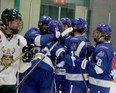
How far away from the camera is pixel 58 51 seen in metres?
3.52

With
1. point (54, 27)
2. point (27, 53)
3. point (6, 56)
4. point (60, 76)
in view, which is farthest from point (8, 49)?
point (60, 76)

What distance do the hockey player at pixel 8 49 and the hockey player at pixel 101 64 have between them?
0.89 metres

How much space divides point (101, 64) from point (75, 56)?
362mm

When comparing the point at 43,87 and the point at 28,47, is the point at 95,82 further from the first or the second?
the point at 28,47

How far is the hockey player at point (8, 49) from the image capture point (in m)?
2.69

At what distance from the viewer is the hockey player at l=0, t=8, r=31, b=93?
2.69 meters

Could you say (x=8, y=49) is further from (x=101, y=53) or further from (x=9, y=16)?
(x=101, y=53)

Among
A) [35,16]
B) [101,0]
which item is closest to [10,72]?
[35,16]

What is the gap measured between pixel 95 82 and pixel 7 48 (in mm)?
1115

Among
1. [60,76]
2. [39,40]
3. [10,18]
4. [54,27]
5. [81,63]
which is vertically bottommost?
[60,76]

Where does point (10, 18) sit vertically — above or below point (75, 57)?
above

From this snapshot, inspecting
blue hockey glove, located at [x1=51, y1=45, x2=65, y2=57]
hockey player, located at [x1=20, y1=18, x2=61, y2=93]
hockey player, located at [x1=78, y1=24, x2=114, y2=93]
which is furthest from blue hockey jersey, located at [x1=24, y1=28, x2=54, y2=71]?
hockey player, located at [x1=78, y1=24, x2=114, y2=93]

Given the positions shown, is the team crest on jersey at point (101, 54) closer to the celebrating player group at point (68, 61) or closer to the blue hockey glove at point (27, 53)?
the celebrating player group at point (68, 61)

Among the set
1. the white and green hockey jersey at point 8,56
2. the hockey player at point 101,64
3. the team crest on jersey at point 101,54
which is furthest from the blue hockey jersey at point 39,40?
the white and green hockey jersey at point 8,56
